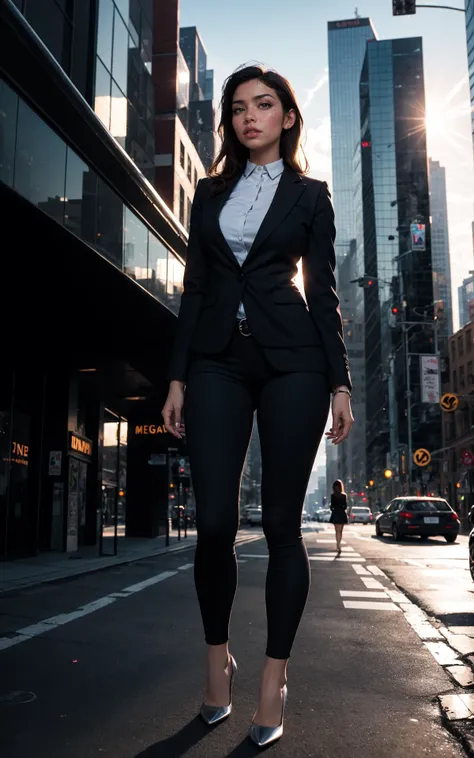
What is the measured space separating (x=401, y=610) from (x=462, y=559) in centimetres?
818

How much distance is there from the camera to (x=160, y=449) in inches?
1014

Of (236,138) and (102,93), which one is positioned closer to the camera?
(236,138)

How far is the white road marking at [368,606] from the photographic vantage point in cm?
692

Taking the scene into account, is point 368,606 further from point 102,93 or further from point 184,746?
point 102,93

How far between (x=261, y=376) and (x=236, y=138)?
108 cm

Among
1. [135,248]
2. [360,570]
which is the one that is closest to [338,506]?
[360,570]

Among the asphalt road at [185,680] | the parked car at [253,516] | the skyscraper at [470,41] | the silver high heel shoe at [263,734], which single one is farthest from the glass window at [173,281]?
the skyscraper at [470,41]

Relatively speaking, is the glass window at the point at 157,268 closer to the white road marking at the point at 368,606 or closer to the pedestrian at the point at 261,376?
the white road marking at the point at 368,606

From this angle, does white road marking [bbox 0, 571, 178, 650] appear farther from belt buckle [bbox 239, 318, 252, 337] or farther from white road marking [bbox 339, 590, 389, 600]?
belt buckle [bbox 239, 318, 252, 337]

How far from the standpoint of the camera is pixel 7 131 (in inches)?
450

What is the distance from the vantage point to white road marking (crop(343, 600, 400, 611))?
6.92 m

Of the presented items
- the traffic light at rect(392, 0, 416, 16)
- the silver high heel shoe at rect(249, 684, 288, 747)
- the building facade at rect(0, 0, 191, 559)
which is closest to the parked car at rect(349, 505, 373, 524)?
the building facade at rect(0, 0, 191, 559)

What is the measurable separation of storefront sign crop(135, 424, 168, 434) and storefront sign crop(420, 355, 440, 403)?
108ft

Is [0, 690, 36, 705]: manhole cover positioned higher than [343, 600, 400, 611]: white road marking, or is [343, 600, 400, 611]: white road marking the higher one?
[0, 690, 36, 705]: manhole cover
